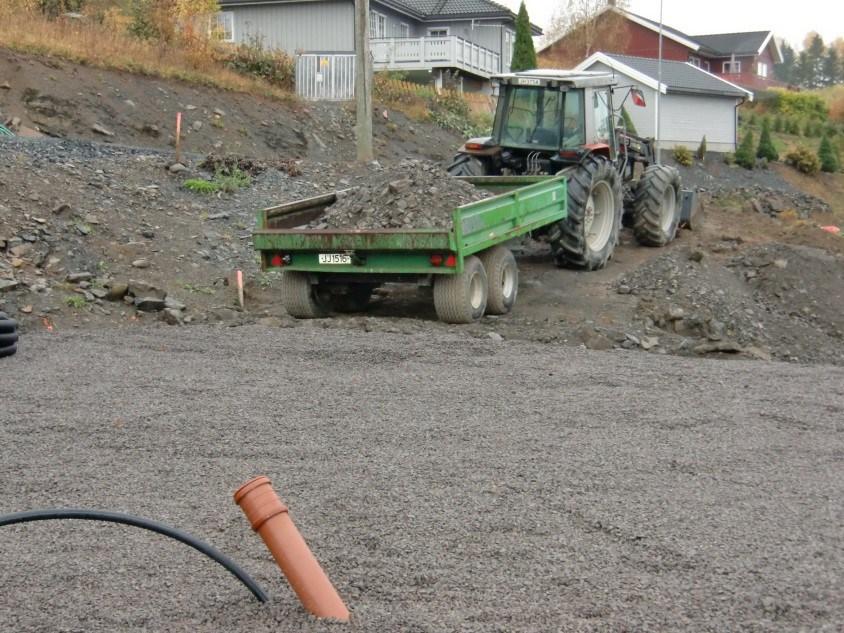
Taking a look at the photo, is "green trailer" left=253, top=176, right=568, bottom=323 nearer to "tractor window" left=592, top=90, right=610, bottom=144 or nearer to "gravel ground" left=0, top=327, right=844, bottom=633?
"gravel ground" left=0, top=327, right=844, bottom=633

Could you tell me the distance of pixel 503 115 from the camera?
15602mm

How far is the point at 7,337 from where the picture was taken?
928cm

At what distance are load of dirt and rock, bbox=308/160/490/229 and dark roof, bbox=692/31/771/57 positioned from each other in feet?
223

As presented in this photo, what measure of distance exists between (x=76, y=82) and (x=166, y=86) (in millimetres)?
2631

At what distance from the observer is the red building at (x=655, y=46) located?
204 ft

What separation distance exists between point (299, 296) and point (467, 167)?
13.2 ft

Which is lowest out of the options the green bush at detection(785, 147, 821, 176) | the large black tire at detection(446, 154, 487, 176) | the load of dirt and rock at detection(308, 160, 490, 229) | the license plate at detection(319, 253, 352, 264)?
the license plate at detection(319, 253, 352, 264)

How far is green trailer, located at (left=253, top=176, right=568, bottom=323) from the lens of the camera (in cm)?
1096

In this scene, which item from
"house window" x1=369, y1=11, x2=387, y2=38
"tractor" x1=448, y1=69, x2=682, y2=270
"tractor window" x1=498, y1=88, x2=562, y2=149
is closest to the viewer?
"tractor" x1=448, y1=69, x2=682, y2=270

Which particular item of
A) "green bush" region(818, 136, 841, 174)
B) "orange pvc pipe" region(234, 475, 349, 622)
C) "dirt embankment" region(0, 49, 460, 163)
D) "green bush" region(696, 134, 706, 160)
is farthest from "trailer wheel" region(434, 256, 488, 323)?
"green bush" region(818, 136, 841, 174)

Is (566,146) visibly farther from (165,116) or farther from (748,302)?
(165,116)

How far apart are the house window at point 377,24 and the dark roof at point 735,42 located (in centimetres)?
3740

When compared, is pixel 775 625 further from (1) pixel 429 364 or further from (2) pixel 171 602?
(1) pixel 429 364

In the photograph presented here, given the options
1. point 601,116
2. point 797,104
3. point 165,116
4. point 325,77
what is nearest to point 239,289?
point 601,116
